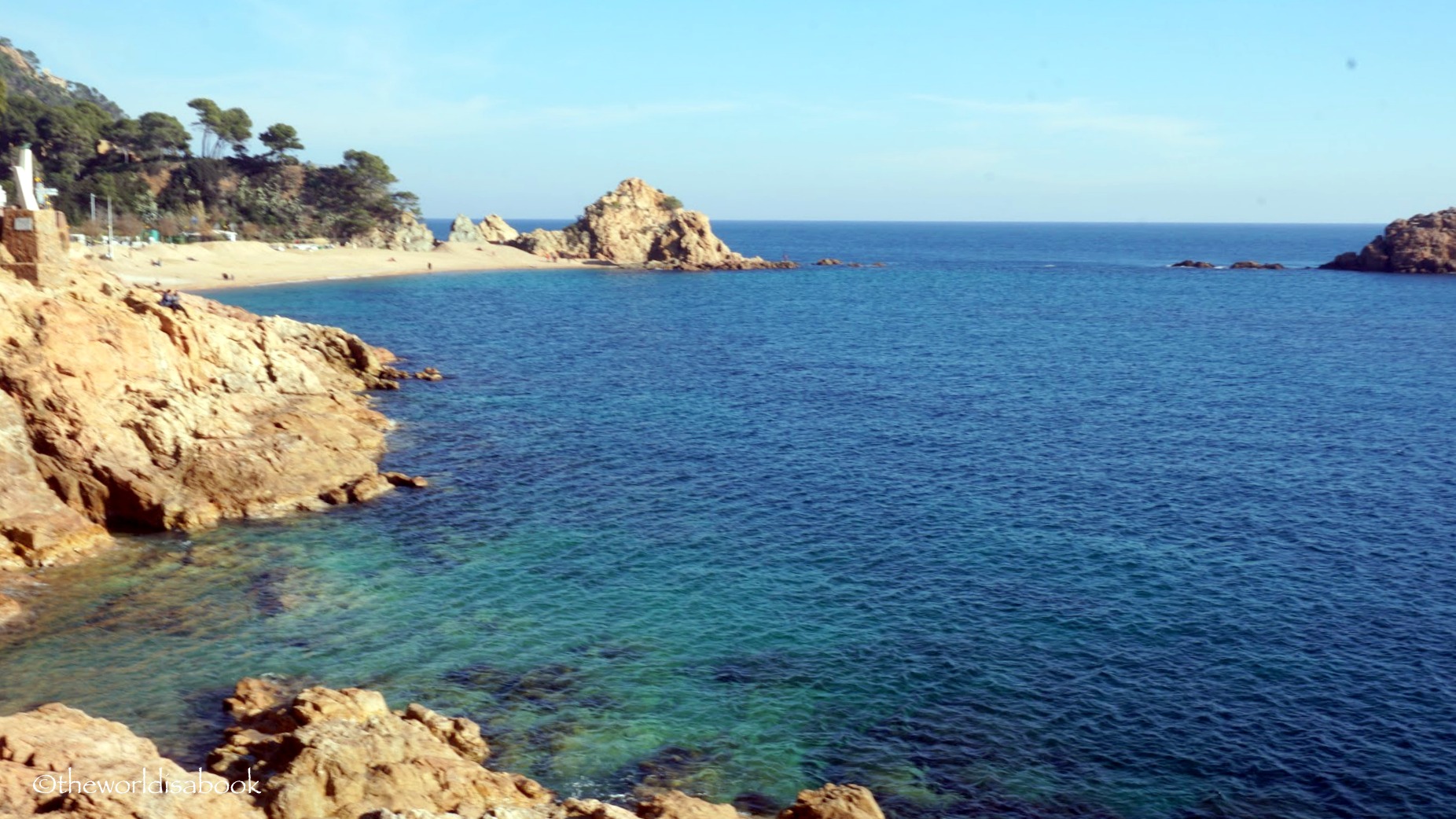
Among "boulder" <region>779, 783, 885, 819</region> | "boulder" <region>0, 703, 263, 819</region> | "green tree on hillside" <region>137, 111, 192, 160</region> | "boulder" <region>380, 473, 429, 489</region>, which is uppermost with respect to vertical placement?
"green tree on hillside" <region>137, 111, 192, 160</region>

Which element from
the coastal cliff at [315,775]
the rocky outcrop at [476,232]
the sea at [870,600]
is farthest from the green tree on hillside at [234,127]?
the coastal cliff at [315,775]

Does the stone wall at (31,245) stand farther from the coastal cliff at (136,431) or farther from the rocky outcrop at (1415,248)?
the rocky outcrop at (1415,248)

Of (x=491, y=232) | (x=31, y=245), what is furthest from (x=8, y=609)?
(x=491, y=232)

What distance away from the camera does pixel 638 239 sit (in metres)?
189

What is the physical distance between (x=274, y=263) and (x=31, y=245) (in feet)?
321

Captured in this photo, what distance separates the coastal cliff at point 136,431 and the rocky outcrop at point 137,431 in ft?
0.16

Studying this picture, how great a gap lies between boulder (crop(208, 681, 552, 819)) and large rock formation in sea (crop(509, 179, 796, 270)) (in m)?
162

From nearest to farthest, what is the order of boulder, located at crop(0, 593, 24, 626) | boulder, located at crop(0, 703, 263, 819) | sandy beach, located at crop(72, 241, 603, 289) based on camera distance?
boulder, located at crop(0, 703, 263, 819) → boulder, located at crop(0, 593, 24, 626) → sandy beach, located at crop(72, 241, 603, 289)

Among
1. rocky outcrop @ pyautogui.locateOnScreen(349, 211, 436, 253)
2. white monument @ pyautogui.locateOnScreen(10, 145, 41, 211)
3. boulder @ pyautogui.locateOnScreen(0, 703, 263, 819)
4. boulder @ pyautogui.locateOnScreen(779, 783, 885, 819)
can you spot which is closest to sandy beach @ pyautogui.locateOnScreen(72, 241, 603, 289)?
rocky outcrop @ pyautogui.locateOnScreen(349, 211, 436, 253)

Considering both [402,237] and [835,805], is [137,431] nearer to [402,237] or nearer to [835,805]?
[835,805]

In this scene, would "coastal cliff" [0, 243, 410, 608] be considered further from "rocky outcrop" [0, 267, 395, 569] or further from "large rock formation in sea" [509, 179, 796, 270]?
"large rock formation in sea" [509, 179, 796, 270]

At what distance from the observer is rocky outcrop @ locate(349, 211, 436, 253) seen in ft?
555

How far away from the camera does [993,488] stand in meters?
48.5

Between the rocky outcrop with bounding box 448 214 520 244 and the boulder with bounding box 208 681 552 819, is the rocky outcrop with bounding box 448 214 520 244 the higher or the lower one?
the higher one
